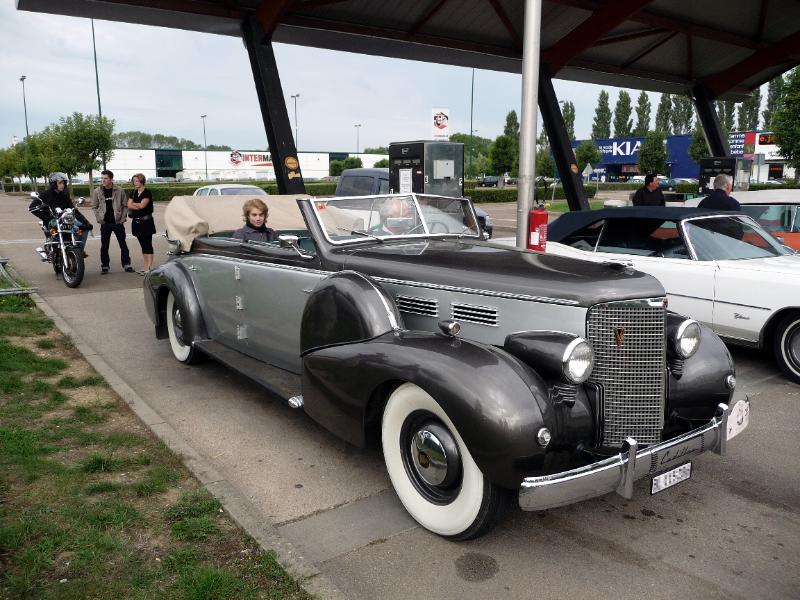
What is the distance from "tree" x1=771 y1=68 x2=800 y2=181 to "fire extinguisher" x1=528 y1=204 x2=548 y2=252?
795 inches

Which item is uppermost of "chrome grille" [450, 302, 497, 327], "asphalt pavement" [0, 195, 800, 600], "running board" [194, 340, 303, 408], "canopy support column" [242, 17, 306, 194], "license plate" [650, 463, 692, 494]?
"canopy support column" [242, 17, 306, 194]

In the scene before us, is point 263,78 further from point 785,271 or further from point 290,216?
point 785,271

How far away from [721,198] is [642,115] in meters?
81.7

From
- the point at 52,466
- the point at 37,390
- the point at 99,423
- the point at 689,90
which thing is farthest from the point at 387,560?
the point at 689,90

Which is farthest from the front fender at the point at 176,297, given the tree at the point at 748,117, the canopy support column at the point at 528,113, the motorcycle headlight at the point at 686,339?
the tree at the point at 748,117

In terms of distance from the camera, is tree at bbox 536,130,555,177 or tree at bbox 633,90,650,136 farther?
tree at bbox 633,90,650,136

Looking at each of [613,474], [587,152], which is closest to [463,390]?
[613,474]

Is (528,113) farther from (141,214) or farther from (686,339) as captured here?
(141,214)

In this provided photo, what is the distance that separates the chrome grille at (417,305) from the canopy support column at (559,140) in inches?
494

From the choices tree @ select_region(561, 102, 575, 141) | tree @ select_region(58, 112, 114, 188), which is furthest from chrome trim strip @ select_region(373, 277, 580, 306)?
tree @ select_region(561, 102, 575, 141)

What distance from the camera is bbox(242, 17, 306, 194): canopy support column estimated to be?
1161 cm

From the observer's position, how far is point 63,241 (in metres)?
10.5

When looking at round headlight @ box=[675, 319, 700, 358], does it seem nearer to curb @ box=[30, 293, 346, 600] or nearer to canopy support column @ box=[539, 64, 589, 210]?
curb @ box=[30, 293, 346, 600]

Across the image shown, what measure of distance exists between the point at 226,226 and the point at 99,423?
2.32 metres
